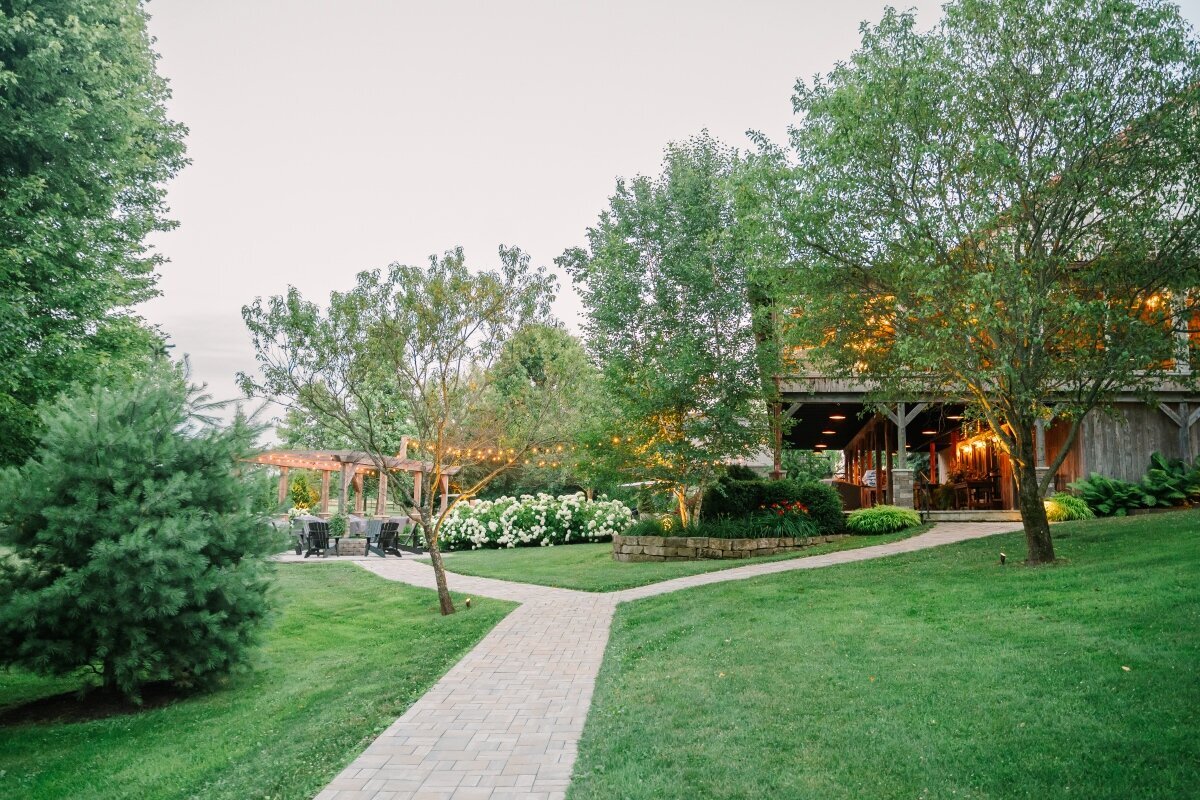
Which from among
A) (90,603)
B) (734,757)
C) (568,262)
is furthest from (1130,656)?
(568,262)

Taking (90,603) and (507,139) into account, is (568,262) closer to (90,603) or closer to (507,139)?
(507,139)

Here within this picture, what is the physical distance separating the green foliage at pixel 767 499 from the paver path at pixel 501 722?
6322 mm

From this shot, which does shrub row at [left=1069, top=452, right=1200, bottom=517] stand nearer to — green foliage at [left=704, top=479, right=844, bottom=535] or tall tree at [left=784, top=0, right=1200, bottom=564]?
green foliage at [left=704, top=479, right=844, bottom=535]

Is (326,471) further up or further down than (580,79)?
further down

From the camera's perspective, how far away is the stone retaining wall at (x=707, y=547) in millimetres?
14023

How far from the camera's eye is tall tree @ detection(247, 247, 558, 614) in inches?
344

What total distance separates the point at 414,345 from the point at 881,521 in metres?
10.5

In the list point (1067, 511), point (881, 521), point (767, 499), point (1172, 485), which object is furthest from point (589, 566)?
point (1172, 485)

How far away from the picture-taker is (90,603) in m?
5.77

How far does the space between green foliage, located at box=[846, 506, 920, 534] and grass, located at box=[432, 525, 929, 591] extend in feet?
0.78

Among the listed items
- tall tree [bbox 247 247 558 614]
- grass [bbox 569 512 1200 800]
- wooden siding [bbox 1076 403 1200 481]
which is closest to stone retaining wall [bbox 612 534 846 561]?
tall tree [bbox 247 247 558 614]

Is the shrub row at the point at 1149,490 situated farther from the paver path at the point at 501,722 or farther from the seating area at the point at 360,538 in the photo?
the seating area at the point at 360,538

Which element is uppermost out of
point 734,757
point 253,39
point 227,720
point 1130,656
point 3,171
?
point 253,39

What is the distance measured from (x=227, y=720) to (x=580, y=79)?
17255mm
